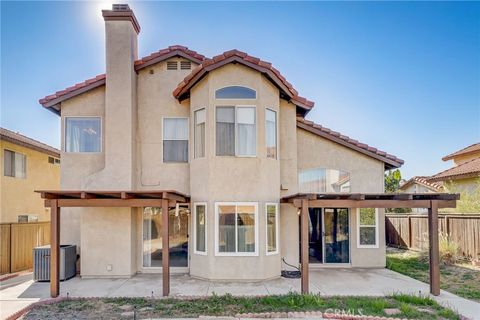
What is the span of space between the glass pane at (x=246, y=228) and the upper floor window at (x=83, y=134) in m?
6.38

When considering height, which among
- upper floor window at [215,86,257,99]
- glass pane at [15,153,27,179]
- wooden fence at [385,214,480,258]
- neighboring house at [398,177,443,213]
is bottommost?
wooden fence at [385,214,480,258]

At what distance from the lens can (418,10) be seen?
1403 centimetres

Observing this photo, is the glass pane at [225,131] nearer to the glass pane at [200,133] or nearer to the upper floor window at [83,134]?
the glass pane at [200,133]

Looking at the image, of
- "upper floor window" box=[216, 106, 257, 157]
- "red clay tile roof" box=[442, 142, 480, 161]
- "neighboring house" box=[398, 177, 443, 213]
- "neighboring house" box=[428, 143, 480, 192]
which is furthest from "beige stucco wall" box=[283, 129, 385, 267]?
"red clay tile roof" box=[442, 142, 480, 161]

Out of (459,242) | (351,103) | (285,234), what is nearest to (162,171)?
(285,234)

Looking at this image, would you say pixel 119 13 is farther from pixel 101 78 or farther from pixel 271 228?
pixel 271 228

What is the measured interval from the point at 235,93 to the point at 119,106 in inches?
179

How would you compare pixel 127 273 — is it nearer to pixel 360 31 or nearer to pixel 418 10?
pixel 360 31

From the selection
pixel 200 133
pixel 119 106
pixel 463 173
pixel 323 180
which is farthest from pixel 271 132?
pixel 463 173

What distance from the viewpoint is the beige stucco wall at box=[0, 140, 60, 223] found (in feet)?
51.2

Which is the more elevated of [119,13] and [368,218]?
[119,13]

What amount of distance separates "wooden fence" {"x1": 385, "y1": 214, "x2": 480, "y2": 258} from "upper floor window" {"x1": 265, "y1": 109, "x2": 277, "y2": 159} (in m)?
9.85

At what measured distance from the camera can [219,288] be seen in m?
11.1

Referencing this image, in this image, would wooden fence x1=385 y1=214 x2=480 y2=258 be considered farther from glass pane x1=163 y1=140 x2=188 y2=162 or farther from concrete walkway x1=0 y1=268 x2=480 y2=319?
glass pane x1=163 y1=140 x2=188 y2=162
